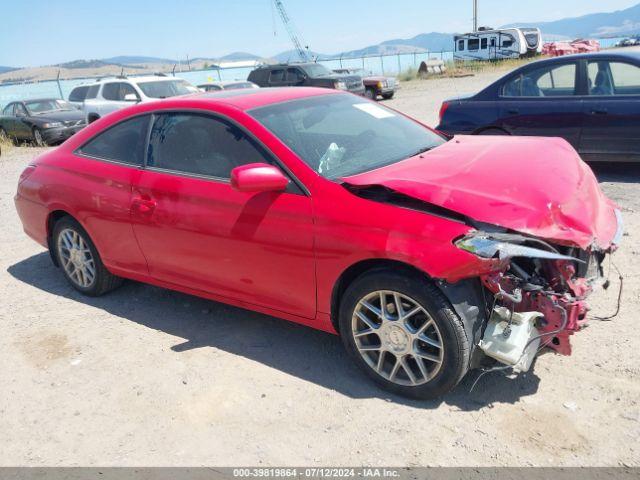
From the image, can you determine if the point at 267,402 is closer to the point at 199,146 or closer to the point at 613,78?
the point at 199,146

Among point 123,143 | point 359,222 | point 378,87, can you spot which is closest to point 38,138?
point 378,87

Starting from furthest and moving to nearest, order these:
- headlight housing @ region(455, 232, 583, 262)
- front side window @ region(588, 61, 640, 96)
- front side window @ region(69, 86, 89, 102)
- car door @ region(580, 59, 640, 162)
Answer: front side window @ region(69, 86, 89, 102)
front side window @ region(588, 61, 640, 96)
car door @ region(580, 59, 640, 162)
headlight housing @ region(455, 232, 583, 262)

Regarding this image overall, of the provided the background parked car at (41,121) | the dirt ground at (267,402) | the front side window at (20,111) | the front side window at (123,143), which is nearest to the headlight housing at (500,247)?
the dirt ground at (267,402)

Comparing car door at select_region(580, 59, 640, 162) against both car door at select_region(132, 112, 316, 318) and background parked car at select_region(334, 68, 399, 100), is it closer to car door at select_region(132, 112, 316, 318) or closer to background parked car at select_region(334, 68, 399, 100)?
car door at select_region(132, 112, 316, 318)

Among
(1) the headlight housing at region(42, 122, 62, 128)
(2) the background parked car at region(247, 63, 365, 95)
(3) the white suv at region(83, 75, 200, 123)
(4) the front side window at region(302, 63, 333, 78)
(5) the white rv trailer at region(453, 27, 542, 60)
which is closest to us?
(3) the white suv at region(83, 75, 200, 123)

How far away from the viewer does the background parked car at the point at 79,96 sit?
55.1 ft

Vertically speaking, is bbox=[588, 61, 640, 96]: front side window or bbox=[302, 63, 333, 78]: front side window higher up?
bbox=[588, 61, 640, 96]: front side window

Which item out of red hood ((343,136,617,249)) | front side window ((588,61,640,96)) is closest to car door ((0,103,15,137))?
front side window ((588,61,640,96))

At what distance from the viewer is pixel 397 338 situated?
3023mm

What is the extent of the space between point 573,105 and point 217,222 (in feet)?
16.7

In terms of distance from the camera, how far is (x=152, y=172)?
3.93m

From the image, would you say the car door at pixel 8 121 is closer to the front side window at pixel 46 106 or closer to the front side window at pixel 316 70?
the front side window at pixel 46 106

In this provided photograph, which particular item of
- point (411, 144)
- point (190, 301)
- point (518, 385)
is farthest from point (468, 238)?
point (190, 301)

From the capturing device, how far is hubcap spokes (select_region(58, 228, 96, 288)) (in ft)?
15.2
